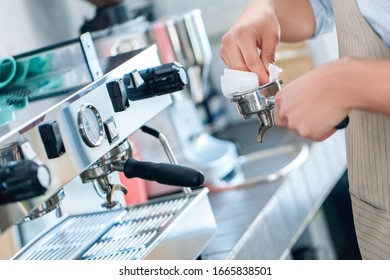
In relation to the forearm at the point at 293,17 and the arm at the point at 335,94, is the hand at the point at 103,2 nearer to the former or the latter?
the forearm at the point at 293,17

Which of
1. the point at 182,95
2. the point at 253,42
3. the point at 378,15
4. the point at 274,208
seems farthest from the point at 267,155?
the point at 378,15

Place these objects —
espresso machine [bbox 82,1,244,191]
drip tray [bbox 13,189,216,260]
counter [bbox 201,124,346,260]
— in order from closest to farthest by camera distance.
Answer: drip tray [bbox 13,189,216,260], counter [bbox 201,124,346,260], espresso machine [bbox 82,1,244,191]

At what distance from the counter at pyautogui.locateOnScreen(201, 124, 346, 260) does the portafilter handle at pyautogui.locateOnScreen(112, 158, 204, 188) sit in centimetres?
30

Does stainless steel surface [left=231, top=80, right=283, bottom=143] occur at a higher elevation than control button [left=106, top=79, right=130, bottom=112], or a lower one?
lower

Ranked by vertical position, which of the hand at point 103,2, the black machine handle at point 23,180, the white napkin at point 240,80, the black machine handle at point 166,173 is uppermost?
the hand at point 103,2

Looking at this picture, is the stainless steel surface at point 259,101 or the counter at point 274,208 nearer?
the stainless steel surface at point 259,101

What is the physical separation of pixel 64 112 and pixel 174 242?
0.96 feet

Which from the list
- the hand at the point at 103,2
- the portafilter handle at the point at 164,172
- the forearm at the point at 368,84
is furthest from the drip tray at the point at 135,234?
the hand at the point at 103,2

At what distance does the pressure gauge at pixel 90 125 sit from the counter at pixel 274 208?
379 millimetres

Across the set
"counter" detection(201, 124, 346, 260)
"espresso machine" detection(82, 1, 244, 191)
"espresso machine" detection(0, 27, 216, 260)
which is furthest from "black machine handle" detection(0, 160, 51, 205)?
"espresso machine" detection(82, 1, 244, 191)

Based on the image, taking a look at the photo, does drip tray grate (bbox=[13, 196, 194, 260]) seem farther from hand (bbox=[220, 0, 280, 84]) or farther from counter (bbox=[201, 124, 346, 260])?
hand (bbox=[220, 0, 280, 84])

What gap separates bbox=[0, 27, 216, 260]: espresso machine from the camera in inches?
31.7

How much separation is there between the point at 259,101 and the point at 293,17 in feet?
0.82

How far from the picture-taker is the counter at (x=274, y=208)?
131cm
